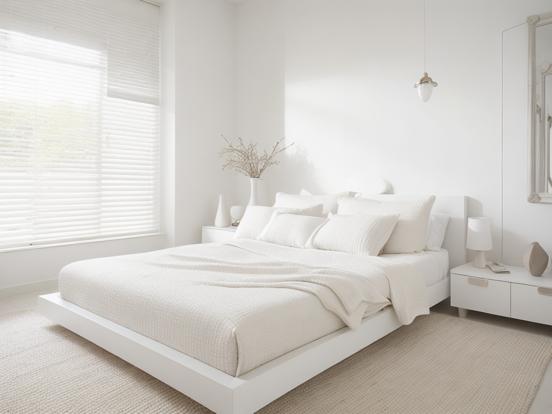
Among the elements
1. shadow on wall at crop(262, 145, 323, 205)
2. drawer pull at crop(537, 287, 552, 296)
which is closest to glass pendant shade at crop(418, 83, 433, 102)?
shadow on wall at crop(262, 145, 323, 205)

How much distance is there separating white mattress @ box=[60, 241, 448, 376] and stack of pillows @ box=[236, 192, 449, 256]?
0.27 meters

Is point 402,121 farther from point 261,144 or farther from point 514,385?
point 514,385

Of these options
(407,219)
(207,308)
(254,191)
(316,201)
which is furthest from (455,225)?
(207,308)

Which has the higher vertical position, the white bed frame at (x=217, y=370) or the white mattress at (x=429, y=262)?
the white mattress at (x=429, y=262)

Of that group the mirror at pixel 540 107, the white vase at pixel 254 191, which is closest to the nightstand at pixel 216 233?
the white vase at pixel 254 191

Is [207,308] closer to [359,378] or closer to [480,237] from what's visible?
[359,378]

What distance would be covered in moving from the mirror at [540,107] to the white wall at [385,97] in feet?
0.31

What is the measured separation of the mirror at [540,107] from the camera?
3.00m

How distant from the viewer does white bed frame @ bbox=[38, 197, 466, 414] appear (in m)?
1.66

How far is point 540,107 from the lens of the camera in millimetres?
3037

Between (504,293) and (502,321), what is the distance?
32 cm

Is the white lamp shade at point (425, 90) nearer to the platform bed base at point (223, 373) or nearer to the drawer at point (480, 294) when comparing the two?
the drawer at point (480, 294)

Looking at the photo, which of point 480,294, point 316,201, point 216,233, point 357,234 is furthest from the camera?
point 216,233

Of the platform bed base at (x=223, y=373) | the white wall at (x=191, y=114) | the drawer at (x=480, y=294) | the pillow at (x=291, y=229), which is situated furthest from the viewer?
the white wall at (x=191, y=114)
